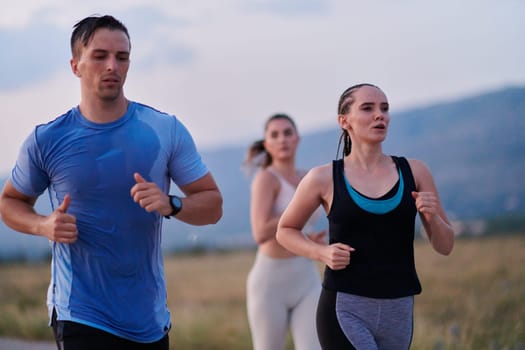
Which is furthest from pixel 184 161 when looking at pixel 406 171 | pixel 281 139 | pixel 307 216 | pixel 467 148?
pixel 467 148

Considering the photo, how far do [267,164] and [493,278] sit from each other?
1142 centimetres

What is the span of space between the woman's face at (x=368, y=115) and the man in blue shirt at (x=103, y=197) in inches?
33.1

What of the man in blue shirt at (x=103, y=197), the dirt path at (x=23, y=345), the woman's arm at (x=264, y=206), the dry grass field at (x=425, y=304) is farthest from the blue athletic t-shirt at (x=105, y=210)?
the dirt path at (x=23, y=345)

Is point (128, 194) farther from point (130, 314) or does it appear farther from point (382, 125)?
point (382, 125)

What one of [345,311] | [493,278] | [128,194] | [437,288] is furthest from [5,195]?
[493,278]

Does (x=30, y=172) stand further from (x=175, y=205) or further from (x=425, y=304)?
(x=425, y=304)

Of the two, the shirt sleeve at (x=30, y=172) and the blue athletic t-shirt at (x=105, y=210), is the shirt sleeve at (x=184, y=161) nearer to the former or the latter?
the blue athletic t-shirt at (x=105, y=210)

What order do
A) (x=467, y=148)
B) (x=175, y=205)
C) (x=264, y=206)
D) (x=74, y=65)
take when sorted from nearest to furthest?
(x=175, y=205) < (x=74, y=65) < (x=264, y=206) < (x=467, y=148)

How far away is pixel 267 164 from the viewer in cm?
710

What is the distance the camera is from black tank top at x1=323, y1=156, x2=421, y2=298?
13.7 ft

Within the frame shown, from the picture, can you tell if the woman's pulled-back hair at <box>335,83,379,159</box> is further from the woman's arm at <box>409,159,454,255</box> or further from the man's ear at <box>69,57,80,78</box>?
the man's ear at <box>69,57,80,78</box>

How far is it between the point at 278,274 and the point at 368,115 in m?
2.32

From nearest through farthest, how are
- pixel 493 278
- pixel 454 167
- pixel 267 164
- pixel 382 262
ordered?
pixel 382 262
pixel 267 164
pixel 493 278
pixel 454 167

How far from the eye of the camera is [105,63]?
392 cm
